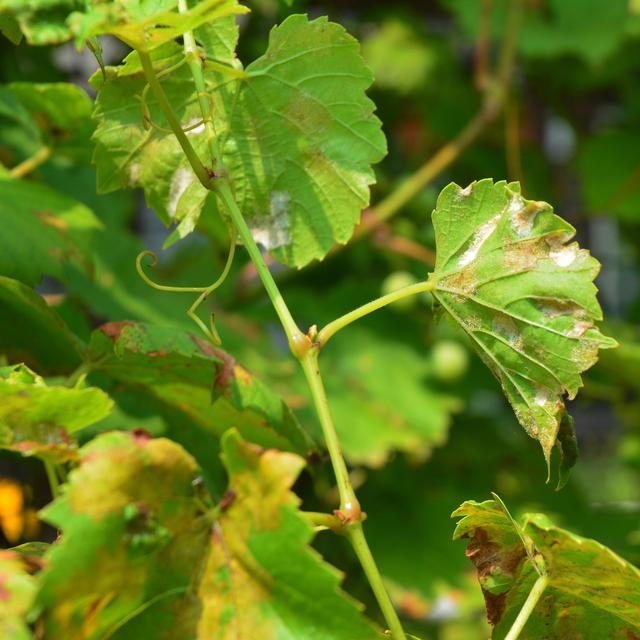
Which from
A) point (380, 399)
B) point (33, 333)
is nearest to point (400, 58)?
point (380, 399)

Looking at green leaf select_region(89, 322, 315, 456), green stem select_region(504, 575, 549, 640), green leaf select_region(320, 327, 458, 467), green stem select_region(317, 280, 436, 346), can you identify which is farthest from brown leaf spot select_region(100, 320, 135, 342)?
green leaf select_region(320, 327, 458, 467)

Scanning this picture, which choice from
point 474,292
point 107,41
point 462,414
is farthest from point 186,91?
point 107,41

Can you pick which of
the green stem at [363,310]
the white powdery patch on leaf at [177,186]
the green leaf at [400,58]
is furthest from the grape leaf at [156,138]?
the green leaf at [400,58]

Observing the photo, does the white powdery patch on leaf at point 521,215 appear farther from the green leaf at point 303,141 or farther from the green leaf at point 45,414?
the green leaf at point 45,414

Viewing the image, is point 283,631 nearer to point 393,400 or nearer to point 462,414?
point 393,400

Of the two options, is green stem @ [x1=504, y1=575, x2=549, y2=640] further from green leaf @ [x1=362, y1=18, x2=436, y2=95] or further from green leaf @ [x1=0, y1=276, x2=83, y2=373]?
green leaf @ [x1=362, y1=18, x2=436, y2=95]
